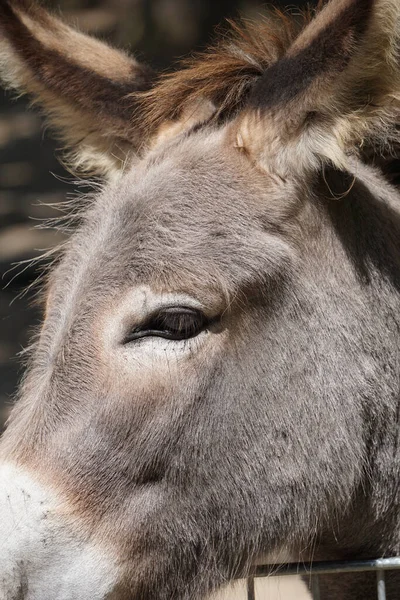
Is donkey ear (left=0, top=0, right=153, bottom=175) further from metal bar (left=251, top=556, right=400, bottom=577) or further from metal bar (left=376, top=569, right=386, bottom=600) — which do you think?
metal bar (left=376, top=569, right=386, bottom=600)

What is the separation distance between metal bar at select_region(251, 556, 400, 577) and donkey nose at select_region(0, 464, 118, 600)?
48 cm

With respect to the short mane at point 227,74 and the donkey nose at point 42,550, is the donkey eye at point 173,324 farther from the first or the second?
the short mane at point 227,74

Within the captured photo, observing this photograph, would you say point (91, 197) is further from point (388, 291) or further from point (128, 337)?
point (388, 291)

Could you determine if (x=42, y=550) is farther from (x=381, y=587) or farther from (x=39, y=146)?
(x=39, y=146)

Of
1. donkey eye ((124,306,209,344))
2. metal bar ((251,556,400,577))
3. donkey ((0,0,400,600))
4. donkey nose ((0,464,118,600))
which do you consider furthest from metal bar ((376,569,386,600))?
donkey eye ((124,306,209,344))

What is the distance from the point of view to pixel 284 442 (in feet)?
6.77

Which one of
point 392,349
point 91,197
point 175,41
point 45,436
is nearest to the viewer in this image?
point 45,436

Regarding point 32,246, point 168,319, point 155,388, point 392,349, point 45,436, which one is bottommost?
point 32,246

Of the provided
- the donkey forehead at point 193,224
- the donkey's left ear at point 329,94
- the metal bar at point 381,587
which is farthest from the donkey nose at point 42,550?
the donkey's left ear at point 329,94

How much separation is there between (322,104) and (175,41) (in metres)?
2.65

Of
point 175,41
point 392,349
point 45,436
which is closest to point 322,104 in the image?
point 392,349

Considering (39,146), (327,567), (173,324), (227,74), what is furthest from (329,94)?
(39,146)

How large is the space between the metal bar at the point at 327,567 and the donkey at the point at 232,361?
54 millimetres

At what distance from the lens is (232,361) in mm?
2047
